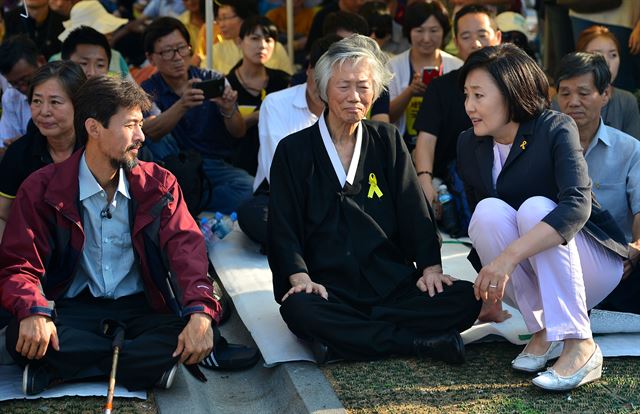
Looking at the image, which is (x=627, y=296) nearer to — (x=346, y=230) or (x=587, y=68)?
(x=587, y=68)

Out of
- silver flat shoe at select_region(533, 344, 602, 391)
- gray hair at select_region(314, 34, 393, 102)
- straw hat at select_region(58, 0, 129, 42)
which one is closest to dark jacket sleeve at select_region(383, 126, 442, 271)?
gray hair at select_region(314, 34, 393, 102)

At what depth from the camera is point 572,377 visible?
3848mm

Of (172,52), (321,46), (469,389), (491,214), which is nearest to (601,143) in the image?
(491,214)

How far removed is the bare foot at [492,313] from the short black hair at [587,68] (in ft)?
3.72

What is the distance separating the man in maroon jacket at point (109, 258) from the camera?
3.89m

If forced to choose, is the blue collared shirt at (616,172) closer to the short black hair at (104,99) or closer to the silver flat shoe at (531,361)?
the silver flat shoe at (531,361)

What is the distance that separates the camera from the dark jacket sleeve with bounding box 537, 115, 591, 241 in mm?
3863

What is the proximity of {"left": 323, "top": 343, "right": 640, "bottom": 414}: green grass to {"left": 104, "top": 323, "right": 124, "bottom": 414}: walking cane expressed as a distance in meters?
0.82

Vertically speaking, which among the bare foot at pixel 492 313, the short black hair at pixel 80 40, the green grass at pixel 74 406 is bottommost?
the bare foot at pixel 492 313

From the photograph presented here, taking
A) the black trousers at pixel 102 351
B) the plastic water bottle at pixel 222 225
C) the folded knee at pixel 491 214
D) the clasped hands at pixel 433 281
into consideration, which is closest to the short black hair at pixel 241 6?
the plastic water bottle at pixel 222 225

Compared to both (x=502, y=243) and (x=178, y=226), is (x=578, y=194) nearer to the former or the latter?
(x=502, y=243)

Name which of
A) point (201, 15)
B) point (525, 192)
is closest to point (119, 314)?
point (525, 192)

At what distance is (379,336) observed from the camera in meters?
4.17

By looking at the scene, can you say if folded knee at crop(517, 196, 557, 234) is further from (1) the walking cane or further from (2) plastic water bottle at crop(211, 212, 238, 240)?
(2) plastic water bottle at crop(211, 212, 238, 240)
